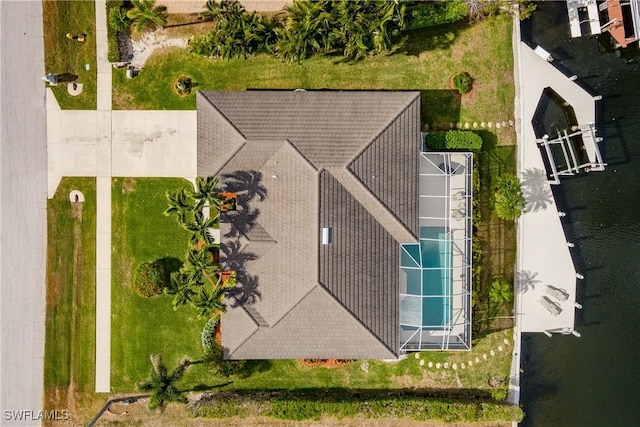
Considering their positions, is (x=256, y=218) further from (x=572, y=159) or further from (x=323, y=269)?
(x=572, y=159)

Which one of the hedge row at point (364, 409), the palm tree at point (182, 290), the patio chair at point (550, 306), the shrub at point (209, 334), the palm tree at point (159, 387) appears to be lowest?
the hedge row at point (364, 409)

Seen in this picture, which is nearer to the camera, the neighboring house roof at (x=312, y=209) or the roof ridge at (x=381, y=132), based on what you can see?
the roof ridge at (x=381, y=132)

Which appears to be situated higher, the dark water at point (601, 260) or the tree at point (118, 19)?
the tree at point (118, 19)

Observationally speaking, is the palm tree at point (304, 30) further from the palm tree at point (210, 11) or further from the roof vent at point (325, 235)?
the roof vent at point (325, 235)

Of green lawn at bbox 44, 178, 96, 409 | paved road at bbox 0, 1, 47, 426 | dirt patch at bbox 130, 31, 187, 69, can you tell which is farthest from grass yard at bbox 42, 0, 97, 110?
green lawn at bbox 44, 178, 96, 409

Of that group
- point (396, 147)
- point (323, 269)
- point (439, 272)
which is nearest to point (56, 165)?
point (323, 269)

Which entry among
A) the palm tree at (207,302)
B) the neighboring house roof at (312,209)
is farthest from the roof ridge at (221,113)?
the palm tree at (207,302)

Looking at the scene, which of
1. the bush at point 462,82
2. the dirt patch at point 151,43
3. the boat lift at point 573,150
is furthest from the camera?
the dirt patch at point 151,43
